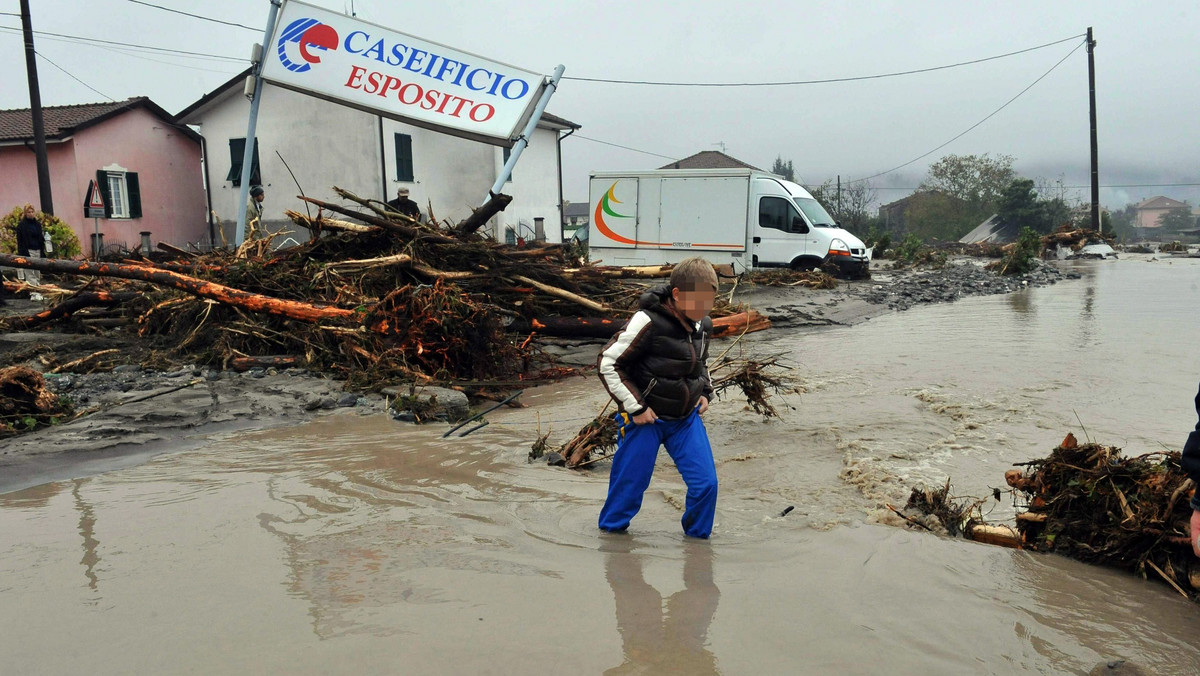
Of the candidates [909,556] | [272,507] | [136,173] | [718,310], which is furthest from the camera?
[136,173]

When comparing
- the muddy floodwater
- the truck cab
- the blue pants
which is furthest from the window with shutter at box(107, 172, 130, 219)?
the blue pants

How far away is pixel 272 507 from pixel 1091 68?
41376 mm

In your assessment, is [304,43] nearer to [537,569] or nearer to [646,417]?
[646,417]

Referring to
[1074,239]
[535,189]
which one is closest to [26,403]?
[535,189]

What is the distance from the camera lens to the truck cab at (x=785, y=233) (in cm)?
1945

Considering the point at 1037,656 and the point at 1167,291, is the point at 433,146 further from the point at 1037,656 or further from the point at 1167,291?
the point at 1037,656

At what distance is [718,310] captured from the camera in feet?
41.6

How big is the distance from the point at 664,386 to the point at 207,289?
23.1 feet

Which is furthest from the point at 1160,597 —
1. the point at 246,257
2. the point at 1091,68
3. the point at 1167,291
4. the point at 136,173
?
the point at 1091,68

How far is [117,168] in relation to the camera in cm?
2612

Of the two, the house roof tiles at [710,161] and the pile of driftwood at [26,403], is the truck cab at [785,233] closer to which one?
the pile of driftwood at [26,403]

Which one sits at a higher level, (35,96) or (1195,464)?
(35,96)

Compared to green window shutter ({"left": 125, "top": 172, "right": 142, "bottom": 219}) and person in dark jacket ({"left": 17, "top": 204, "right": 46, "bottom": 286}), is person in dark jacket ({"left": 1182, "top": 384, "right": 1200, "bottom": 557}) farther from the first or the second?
green window shutter ({"left": 125, "top": 172, "right": 142, "bottom": 219})

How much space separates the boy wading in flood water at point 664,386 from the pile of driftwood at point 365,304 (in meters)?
4.50
